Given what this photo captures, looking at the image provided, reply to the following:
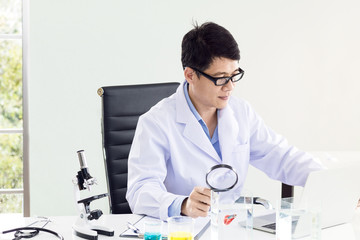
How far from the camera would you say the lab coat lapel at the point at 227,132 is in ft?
7.31

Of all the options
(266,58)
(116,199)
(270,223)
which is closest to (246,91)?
(266,58)

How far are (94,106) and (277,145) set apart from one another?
158cm

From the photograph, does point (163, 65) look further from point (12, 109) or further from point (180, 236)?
point (180, 236)

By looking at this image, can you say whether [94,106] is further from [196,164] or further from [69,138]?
[196,164]

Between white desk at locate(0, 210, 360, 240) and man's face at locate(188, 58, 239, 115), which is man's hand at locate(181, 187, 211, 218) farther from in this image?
man's face at locate(188, 58, 239, 115)

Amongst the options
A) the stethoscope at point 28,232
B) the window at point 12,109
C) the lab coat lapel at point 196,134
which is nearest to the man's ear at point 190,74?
the lab coat lapel at point 196,134

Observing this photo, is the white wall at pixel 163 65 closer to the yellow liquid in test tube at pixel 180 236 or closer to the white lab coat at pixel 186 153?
the white lab coat at pixel 186 153

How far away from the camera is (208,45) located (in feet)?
6.97

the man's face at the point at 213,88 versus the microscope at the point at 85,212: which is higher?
the man's face at the point at 213,88

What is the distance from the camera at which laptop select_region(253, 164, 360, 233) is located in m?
1.57

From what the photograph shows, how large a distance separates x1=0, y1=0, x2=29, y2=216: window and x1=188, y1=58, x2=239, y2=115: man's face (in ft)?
5.62

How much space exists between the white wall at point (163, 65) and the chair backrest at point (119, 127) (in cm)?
112

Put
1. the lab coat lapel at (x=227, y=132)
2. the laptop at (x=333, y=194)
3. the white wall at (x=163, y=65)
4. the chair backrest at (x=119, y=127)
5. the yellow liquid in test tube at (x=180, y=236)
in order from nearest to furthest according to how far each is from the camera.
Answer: the yellow liquid in test tube at (x=180, y=236) → the laptop at (x=333, y=194) → the lab coat lapel at (x=227, y=132) → the chair backrest at (x=119, y=127) → the white wall at (x=163, y=65)

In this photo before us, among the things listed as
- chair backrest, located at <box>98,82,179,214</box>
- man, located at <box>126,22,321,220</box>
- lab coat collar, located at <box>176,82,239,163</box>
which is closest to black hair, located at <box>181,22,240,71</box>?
man, located at <box>126,22,321,220</box>
